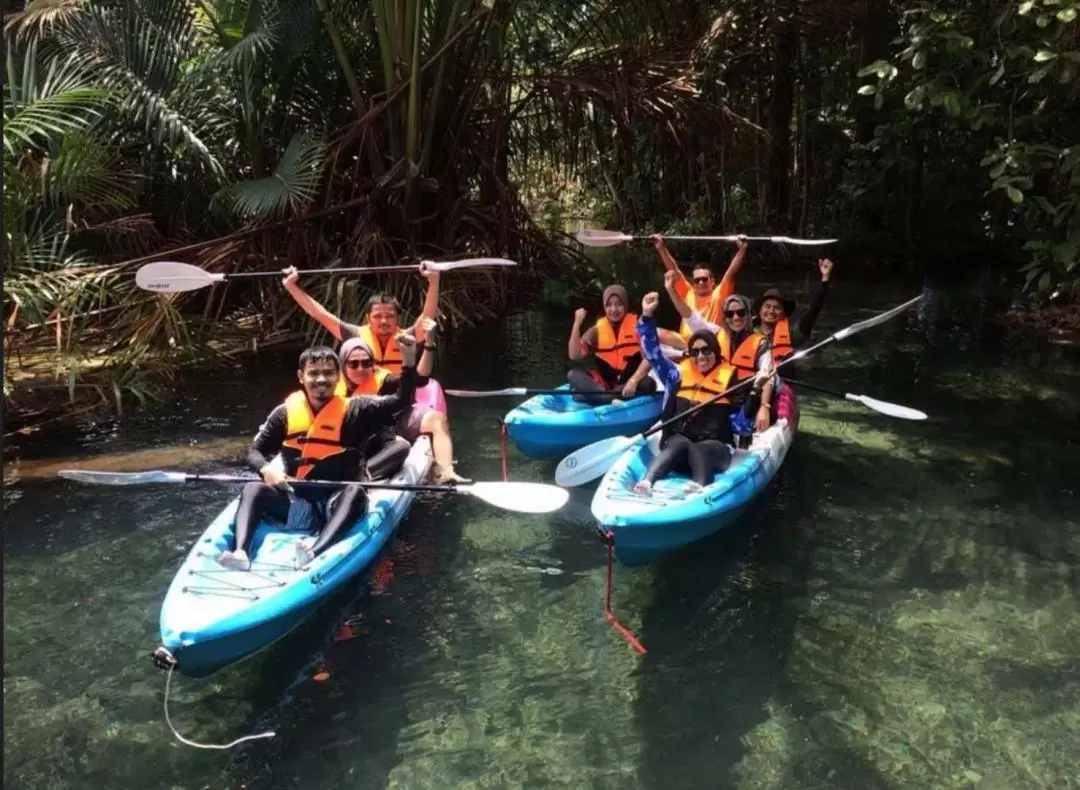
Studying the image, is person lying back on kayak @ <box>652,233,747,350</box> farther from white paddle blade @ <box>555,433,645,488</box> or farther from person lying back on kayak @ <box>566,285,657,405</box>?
white paddle blade @ <box>555,433,645,488</box>

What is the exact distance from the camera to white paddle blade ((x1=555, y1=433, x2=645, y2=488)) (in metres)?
5.48

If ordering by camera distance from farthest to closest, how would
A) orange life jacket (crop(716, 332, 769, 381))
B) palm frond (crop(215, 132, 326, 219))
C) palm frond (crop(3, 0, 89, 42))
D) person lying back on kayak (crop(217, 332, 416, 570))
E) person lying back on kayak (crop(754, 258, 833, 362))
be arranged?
palm frond (crop(215, 132, 326, 219)), palm frond (crop(3, 0, 89, 42)), person lying back on kayak (crop(754, 258, 833, 362)), orange life jacket (crop(716, 332, 769, 381)), person lying back on kayak (crop(217, 332, 416, 570))

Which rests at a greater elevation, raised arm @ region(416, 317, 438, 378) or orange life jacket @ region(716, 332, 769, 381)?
raised arm @ region(416, 317, 438, 378)

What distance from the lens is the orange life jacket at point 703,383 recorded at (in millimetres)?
5609

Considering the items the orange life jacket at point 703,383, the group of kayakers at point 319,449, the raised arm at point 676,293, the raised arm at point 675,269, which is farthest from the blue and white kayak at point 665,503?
the raised arm at point 675,269

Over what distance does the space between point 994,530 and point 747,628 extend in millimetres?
2096

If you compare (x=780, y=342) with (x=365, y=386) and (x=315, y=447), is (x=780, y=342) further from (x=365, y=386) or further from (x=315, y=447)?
(x=315, y=447)

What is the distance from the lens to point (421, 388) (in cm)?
647

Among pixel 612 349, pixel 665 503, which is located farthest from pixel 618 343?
pixel 665 503

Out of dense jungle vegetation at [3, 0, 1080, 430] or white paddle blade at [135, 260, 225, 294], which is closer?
white paddle blade at [135, 260, 225, 294]

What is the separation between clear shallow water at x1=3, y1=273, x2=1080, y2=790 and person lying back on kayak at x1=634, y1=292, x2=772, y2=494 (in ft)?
1.62

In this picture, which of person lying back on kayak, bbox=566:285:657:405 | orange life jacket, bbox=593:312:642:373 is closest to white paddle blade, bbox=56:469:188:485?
person lying back on kayak, bbox=566:285:657:405

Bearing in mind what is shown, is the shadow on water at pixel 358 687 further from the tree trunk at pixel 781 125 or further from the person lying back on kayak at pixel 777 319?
the tree trunk at pixel 781 125

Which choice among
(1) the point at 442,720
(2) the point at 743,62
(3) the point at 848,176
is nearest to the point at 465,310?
(2) the point at 743,62
